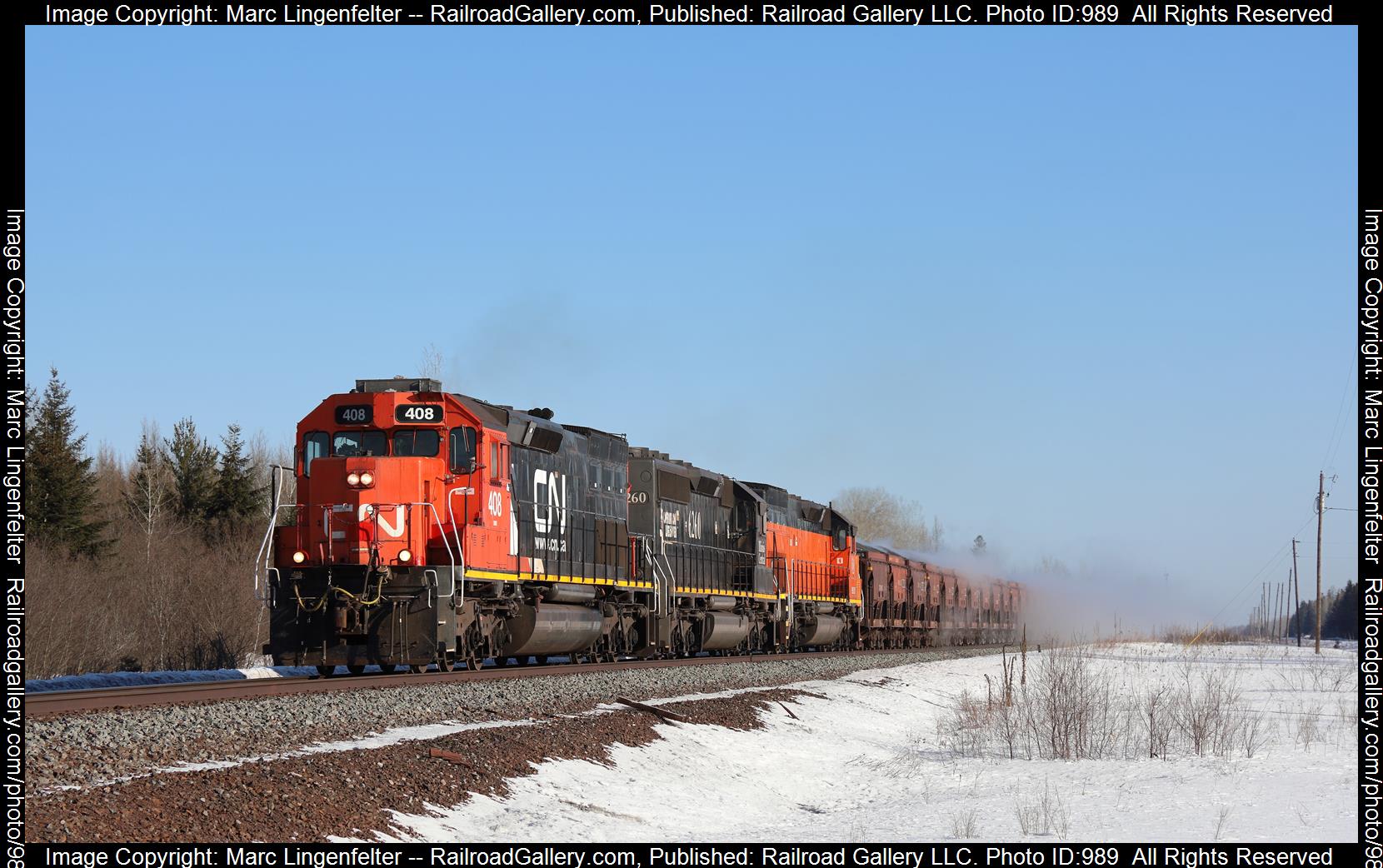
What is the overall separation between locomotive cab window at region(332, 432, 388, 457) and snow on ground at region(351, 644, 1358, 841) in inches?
244

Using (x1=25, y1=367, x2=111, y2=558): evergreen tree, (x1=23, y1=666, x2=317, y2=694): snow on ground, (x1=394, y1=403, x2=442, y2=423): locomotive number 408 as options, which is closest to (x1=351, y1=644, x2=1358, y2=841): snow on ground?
(x1=394, y1=403, x2=442, y2=423): locomotive number 408

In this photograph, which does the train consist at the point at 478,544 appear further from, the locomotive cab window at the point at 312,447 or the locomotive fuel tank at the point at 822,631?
the locomotive fuel tank at the point at 822,631

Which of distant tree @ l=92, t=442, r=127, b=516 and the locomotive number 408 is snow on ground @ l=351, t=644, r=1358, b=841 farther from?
distant tree @ l=92, t=442, r=127, b=516

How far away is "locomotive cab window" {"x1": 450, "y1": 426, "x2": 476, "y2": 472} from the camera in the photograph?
17.6 metres

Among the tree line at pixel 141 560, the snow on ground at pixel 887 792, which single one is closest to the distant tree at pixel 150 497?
the tree line at pixel 141 560

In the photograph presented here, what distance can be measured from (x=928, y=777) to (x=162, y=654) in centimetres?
3111

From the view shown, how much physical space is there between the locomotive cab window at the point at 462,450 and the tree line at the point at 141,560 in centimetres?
1560

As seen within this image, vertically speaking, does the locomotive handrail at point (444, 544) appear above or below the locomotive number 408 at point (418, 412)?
below

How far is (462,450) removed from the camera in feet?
57.9

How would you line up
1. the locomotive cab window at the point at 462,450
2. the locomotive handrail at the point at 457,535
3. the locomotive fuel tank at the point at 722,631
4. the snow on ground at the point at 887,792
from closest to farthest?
1. the snow on ground at the point at 887,792
2. the locomotive handrail at the point at 457,535
3. the locomotive cab window at the point at 462,450
4. the locomotive fuel tank at the point at 722,631

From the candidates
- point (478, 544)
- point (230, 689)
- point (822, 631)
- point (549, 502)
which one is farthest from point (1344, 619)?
point (230, 689)

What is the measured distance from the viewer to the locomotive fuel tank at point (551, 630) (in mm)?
19156

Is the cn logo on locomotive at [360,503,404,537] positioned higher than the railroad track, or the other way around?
the cn logo on locomotive at [360,503,404,537]
